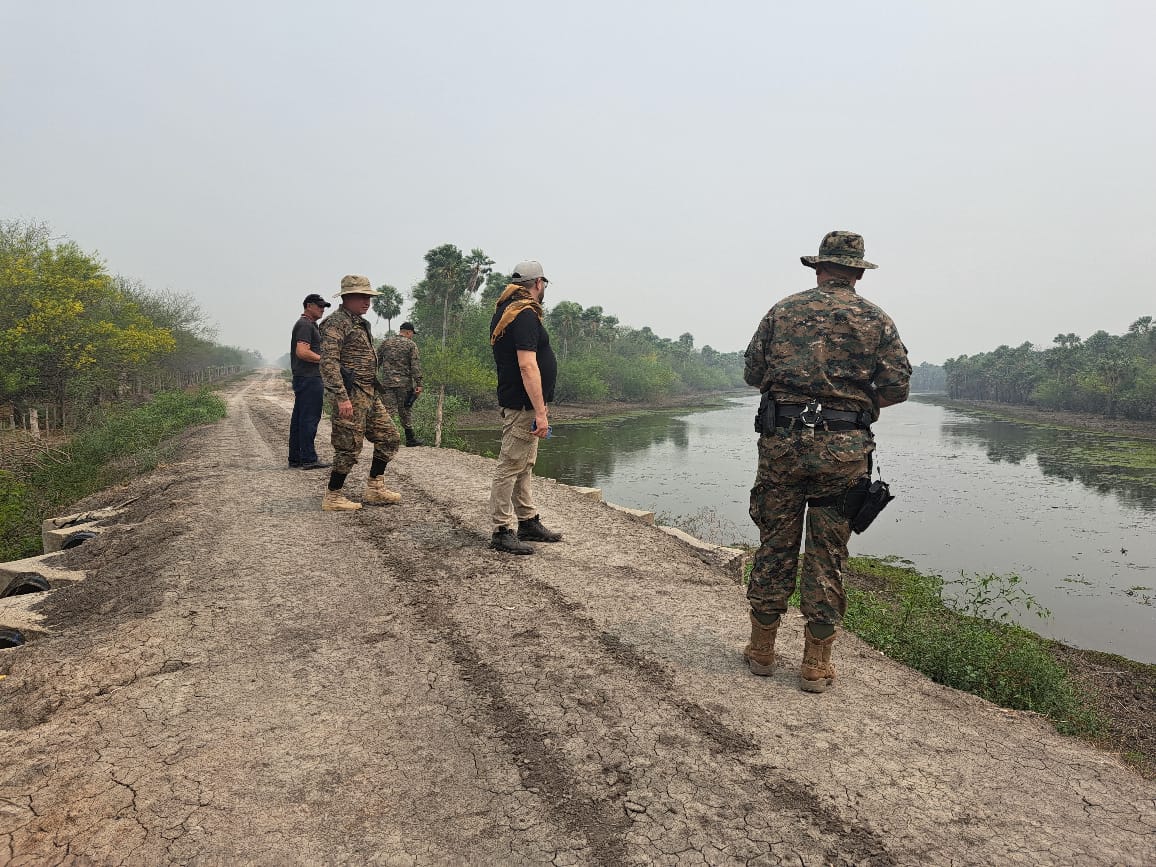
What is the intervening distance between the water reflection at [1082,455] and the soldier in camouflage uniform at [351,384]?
953 inches

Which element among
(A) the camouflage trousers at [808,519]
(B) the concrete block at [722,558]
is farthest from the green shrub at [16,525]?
(A) the camouflage trousers at [808,519]

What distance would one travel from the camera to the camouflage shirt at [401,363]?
34.0ft

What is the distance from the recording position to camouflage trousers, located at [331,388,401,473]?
17.8 feet

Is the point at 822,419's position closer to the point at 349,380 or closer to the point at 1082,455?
the point at 349,380

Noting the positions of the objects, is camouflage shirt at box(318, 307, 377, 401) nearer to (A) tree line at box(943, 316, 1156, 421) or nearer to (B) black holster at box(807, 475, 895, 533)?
(B) black holster at box(807, 475, 895, 533)

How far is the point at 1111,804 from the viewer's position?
7.09 feet

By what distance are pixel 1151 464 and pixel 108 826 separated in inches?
1562

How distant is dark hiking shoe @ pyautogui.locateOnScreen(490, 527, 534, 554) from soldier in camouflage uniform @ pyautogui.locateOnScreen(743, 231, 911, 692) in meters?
2.11

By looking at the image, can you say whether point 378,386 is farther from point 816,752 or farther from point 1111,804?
point 1111,804

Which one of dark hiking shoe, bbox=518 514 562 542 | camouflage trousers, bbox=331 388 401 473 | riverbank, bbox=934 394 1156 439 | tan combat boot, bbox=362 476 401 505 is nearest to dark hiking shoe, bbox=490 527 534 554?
dark hiking shoe, bbox=518 514 562 542

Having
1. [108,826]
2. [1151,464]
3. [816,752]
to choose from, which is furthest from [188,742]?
[1151,464]

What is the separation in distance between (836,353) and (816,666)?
1530 millimetres

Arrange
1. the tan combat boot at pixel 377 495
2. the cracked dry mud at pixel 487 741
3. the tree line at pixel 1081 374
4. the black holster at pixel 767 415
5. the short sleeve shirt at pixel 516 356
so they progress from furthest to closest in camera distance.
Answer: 1. the tree line at pixel 1081 374
2. the tan combat boot at pixel 377 495
3. the short sleeve shirt at pixel 516 356
4. the black holster at pixel 767 415
5. the cracked dry mud at pixel 487 741

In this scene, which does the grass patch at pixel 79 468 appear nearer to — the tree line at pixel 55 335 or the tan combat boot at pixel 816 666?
the tree line at pixel 55 335
